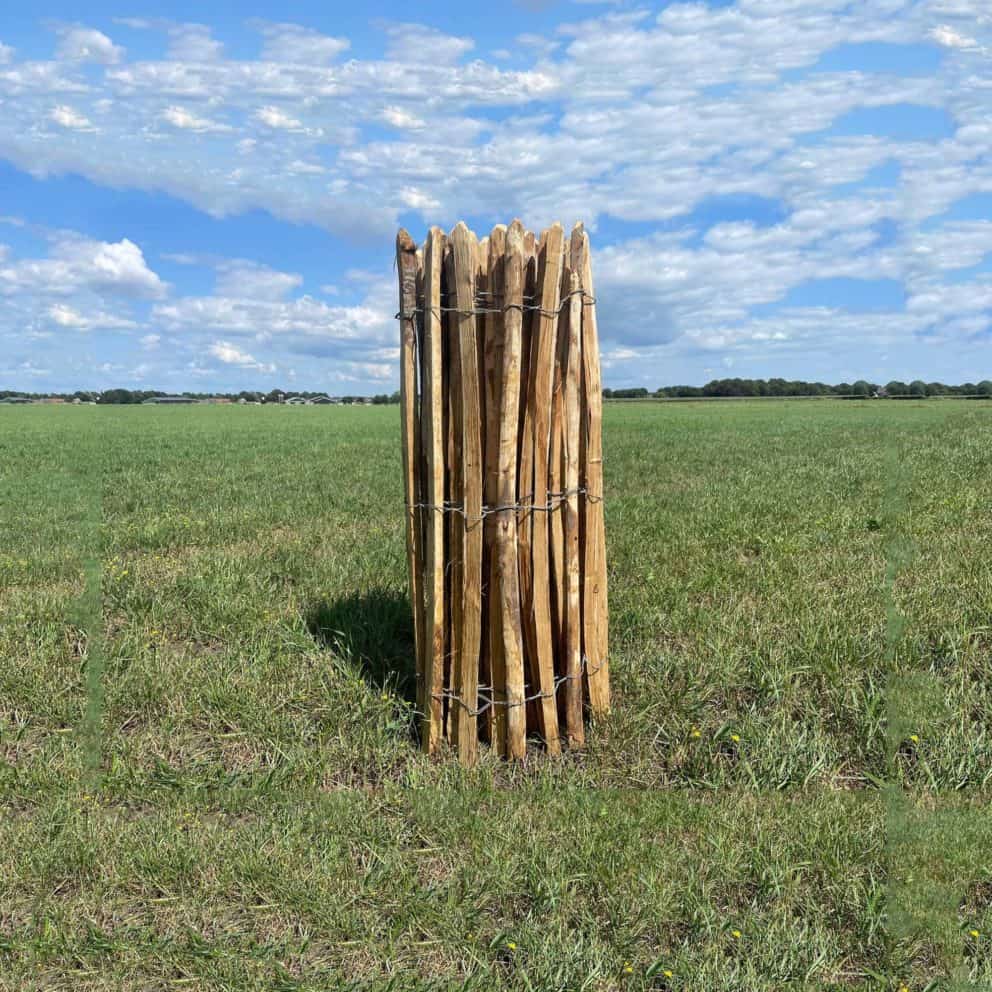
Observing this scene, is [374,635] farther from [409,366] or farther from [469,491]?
[409,366]

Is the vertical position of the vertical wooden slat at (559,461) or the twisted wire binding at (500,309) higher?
the twisted wire binding at (500,309)

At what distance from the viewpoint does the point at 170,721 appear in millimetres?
5082

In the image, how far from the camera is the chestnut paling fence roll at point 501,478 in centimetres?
455

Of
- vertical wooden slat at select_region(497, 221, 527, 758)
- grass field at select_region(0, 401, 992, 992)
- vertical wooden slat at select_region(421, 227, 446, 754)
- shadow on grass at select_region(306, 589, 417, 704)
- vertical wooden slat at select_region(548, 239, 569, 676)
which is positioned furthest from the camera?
shadow on grass at select_region(306, 589, 417, 704)

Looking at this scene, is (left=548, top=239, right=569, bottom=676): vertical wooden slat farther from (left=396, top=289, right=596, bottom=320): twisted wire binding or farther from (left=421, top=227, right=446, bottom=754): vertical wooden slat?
(left=421, top=227, right=446, bottom=754): vertical wooden slat

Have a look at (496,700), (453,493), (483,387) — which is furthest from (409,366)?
(496,700)

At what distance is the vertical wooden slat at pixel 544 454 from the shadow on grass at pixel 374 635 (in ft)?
2.89

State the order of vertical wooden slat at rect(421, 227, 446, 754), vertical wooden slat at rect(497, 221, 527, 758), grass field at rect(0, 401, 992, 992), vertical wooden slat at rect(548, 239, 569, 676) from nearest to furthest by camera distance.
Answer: grass field at rect(0, 401, 992, 992)
vertical wooden slat at rect(497, 221, 527, 758)
vertical wooden slat at rect(421, 227, 446, 754)
vertical wooden slat at rect(548, 239, 569, 676)

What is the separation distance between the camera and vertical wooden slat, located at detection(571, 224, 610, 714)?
4.80m

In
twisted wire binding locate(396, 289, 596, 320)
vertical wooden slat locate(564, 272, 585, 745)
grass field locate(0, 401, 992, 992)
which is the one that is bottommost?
grass field locate(0, 401, 992, 992)

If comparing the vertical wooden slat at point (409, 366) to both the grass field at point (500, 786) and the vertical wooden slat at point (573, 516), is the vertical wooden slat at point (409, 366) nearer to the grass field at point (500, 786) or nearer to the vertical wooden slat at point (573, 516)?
the vertical wooden slat at point (573, 516)

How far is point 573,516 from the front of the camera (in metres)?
4.77

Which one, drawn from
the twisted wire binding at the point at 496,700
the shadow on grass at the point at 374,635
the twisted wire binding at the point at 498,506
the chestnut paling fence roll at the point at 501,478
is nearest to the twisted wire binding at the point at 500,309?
the chestnut paling fence roll at the point at 501,478

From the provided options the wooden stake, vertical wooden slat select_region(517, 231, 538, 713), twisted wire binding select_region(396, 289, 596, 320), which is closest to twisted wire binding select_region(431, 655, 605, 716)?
vertical wooden slat select_region(517, 231, 538, 713)
